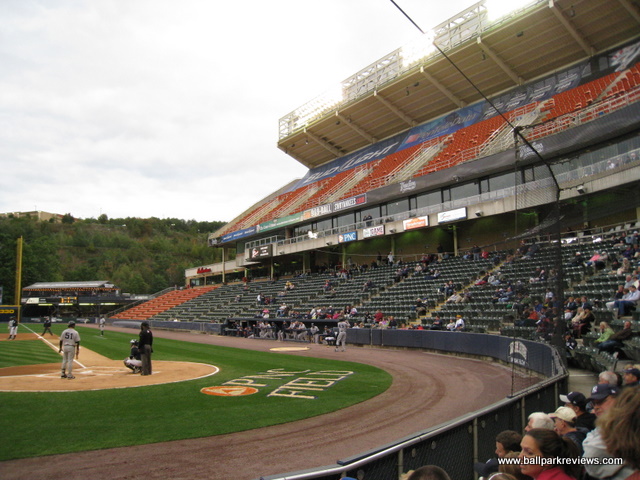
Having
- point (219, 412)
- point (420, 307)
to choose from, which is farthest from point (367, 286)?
point (219, 412)

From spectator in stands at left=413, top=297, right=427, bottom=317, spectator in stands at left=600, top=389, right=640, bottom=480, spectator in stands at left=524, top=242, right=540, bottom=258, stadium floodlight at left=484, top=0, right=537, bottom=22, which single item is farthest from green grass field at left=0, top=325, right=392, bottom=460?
stadium floodlight at left=484, top=0, right=537, bottom=22

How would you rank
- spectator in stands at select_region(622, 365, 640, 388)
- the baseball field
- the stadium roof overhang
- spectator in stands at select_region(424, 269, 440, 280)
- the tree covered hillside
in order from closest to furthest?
1. spectator in stands at select_region(622, 365, 640, 388)
2. the baseball field
3. spectator in stands at select_region(424, 269, 440, 280)
4. the stadium roof overhang
5. the tree covered hillside

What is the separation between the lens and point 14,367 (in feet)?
53.7

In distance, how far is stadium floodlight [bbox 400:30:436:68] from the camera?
41.8 metres

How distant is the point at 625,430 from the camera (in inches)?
93.0

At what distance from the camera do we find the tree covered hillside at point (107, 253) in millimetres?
84188

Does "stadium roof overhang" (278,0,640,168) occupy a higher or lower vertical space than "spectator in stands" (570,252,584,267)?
higher

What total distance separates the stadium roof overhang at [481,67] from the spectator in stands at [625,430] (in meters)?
29.7

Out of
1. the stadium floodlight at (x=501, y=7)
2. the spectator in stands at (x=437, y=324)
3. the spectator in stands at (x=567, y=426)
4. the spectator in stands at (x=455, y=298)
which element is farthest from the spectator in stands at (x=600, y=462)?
the stadium floodlight at (x=501, y=7)

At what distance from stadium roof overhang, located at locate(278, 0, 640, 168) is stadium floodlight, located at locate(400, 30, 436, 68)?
52.3 inches

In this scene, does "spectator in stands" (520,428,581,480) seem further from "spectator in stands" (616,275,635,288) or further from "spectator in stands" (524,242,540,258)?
"spectator in stands" (616,275,635,288)

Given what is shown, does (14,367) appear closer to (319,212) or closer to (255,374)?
(255,374)

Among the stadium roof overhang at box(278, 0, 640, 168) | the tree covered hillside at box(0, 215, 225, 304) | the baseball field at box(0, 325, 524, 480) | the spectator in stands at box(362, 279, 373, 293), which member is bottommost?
the baseball field at box(0, 325, 524, 480)

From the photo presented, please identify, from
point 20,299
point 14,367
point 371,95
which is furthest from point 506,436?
point 20,299
